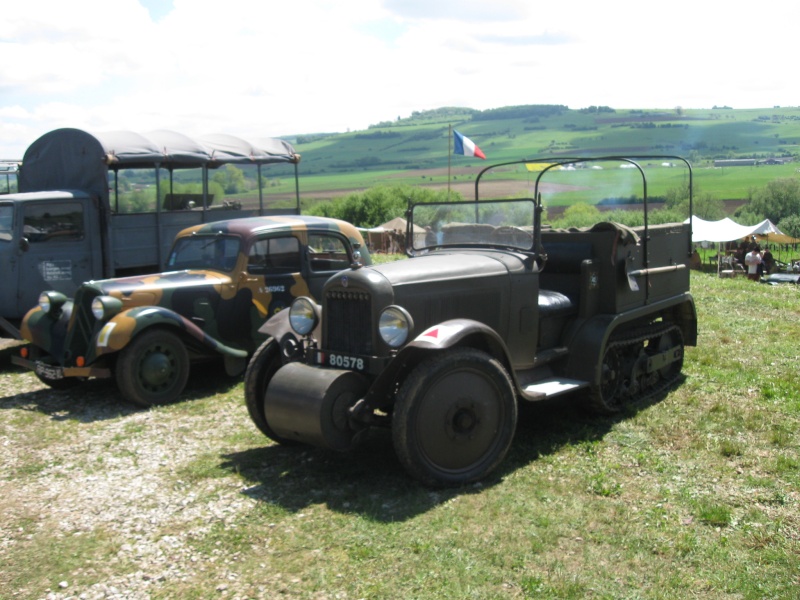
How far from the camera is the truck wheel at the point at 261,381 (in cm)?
649

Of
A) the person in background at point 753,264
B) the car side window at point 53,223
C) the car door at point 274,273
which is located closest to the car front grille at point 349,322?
the car door at point 274,273

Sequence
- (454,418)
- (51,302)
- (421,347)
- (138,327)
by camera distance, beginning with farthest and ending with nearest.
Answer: (51,302) → (138,327) → (454,418) → (421,347)

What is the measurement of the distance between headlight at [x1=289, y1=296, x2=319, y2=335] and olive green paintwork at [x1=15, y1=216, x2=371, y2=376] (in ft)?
7.99

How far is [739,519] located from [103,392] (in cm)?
665

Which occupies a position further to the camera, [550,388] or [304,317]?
[550,388]

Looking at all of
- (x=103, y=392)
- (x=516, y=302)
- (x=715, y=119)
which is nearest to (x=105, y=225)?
(x=103, y=392)

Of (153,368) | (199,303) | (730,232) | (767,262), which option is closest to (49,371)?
(153,368)

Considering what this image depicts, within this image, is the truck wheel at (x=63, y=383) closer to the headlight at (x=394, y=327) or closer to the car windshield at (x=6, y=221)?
the car windshield at (x=6, y=221)

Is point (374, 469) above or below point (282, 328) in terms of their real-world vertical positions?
below

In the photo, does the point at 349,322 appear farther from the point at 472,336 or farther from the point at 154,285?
the point at 154,285

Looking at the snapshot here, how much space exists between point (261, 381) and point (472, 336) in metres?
1.79

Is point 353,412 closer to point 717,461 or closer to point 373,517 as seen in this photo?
point 373,517

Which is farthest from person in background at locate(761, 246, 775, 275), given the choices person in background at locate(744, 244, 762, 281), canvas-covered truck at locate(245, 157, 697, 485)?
canvas-covered truck at locate(245, 157, 697, 485)

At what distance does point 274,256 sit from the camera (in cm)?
943
